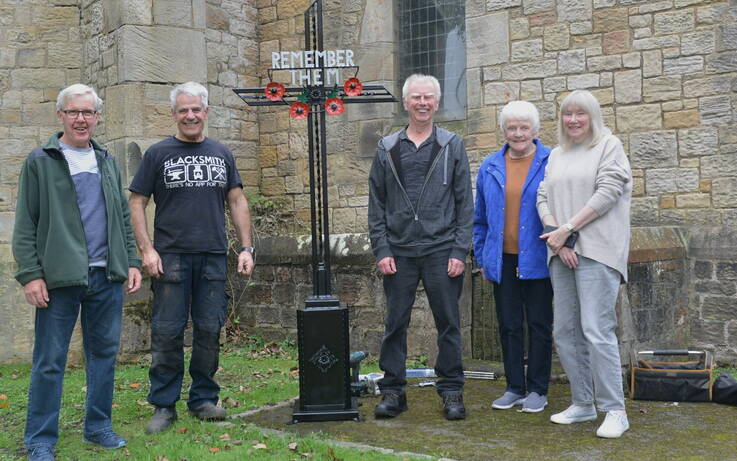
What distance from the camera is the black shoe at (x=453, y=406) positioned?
4805 millimetres

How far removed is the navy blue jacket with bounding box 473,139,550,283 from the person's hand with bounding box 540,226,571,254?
1.08 ft

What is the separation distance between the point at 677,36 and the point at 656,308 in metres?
2.52

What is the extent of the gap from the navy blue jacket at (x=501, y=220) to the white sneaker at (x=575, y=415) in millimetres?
798

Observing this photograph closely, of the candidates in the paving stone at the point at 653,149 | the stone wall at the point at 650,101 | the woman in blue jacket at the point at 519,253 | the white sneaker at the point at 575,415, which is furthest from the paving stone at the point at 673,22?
the white sneaker at the point at 575,415

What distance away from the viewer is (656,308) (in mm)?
6633

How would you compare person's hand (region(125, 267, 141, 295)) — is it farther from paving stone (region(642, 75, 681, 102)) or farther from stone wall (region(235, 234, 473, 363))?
paving stone (region(642, 75, 681, 102))

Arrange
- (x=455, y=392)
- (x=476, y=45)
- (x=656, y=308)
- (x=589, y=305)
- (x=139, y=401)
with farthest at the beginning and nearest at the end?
(x=476, y=45)
(x=656, y=308)
(x=139, y=401)
(x=455, y=392)
(x=589, y=305)

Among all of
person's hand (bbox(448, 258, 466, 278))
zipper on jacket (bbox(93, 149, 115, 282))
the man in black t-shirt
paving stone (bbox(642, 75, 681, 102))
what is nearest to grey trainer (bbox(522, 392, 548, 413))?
person's hand (bbox(448, 258, 466, 278))

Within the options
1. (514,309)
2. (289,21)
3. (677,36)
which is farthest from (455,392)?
(289,21)

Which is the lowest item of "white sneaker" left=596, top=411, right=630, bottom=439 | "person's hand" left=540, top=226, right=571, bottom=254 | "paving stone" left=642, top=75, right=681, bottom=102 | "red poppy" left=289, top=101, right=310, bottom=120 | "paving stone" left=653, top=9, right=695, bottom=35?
"white sneaker" left=596, top=411, right=630, bottom=439

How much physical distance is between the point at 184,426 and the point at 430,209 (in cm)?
195

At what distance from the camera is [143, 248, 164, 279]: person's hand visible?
184 inches

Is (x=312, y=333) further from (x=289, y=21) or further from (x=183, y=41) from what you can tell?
(x=289, y=21)

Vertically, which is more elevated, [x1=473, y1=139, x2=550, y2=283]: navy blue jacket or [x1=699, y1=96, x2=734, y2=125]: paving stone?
[x1=699, y1=96, x2=734, y2=125]: paving stone
